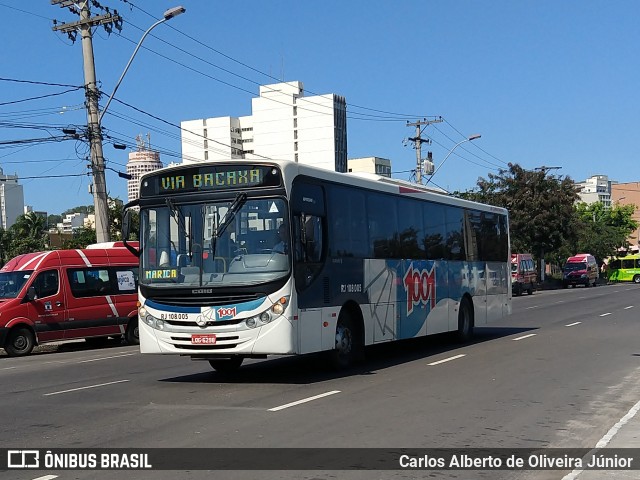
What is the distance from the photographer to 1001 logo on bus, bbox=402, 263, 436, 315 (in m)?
16.5

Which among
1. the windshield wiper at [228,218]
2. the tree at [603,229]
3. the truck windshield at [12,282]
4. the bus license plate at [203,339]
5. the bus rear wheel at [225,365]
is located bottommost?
the bus rear wheel at [225,365]

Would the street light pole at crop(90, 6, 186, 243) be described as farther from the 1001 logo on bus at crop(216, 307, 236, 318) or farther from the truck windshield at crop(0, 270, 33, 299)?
the 1001 logo on bus at crop(216, 307, 236, 318)

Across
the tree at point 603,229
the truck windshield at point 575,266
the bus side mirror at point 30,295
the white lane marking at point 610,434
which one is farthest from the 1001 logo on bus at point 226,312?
the tree at point 603,229

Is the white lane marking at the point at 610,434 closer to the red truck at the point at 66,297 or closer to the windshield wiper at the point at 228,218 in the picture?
the windshield wiper at the point at 228,218

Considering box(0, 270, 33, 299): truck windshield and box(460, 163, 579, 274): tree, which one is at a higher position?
box(460, 163, 579, 274): tree

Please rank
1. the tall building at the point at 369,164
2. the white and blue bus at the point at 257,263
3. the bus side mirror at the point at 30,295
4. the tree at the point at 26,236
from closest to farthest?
the white and blue bus at the point at 257,263 → the bus side mirror at the point at 30,295 → the tree at the point at 26,236 → the tall building at the point at 369,164

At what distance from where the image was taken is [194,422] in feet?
30.9

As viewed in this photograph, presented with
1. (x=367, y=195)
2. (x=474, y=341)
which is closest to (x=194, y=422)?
(x=367, y=195)

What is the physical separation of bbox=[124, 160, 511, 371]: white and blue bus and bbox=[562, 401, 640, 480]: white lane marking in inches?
187

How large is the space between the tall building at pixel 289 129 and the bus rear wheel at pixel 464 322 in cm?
2759

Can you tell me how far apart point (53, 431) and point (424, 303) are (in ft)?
31.9

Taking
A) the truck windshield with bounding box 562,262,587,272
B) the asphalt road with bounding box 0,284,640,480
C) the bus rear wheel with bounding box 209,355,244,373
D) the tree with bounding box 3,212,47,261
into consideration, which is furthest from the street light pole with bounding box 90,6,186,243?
the truck windshield with bounding box 562,262,587,272

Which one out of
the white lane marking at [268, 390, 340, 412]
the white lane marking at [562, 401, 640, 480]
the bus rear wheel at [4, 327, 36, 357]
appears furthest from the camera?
the bus rear wheel at [4, 327, 36, 357]

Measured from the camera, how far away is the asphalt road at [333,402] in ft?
27.3
